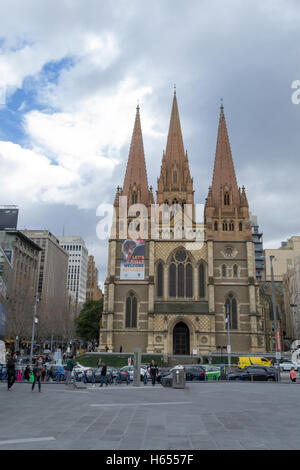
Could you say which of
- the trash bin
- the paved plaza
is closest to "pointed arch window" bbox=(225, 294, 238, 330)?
the trash bin

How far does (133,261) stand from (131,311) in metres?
6.26

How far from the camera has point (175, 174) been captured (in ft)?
182

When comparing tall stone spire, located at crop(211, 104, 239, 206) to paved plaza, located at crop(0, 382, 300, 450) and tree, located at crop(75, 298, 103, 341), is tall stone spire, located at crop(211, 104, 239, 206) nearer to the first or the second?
tree, located at crop(75, 298, 103, 341)

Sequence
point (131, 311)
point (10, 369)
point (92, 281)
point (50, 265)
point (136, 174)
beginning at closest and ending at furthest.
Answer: point (10, 369)
point (131, 311)
point (136, 174)
point (50, 265)
point (92, 281)

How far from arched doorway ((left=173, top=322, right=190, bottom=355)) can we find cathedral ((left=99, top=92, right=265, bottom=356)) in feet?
0.39

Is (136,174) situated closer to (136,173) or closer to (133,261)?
(136,173)

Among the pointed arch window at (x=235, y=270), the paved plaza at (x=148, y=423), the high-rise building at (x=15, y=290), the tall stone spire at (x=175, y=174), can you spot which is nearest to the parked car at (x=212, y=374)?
the paved plaza at (x=148, y=423)

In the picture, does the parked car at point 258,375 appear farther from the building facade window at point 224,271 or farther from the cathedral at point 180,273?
the building facade window at point 224,271

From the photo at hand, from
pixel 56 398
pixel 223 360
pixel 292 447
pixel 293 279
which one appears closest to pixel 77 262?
pixel 293 279

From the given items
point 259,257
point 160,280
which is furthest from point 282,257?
point 160,280

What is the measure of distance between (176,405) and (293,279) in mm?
64724

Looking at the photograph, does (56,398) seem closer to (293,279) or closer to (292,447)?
(292,447)

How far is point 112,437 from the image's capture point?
26.1ft

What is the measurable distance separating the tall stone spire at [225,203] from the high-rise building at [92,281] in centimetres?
8776
